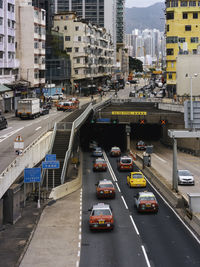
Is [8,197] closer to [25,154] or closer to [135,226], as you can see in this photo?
[25,154]

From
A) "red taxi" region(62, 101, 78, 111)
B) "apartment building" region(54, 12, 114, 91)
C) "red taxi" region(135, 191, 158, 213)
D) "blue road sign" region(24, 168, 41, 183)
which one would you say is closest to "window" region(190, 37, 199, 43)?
"apartment building" region(54, 12, 114, 91)

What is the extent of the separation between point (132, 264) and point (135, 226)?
26.7ft

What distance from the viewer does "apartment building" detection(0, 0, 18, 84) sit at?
81.6 m

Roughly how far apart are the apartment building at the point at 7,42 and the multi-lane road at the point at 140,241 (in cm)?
4862

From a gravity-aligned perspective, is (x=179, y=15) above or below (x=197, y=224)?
above

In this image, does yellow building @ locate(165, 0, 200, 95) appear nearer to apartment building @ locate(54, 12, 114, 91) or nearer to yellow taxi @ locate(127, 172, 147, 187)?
apartment building @ locate(54, 12, 114, 91)

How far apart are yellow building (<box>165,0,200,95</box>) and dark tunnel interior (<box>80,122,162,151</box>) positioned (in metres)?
17.9

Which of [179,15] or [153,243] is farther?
[179,15]

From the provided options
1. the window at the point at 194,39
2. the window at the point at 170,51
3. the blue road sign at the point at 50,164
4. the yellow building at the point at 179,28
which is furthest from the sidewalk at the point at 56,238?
the window at the point at 194,39

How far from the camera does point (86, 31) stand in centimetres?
14188

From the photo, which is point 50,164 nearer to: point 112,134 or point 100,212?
point 100,212

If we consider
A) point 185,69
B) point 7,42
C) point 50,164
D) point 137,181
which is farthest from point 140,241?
point 7,42

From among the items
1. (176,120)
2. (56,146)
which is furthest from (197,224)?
(176,120)

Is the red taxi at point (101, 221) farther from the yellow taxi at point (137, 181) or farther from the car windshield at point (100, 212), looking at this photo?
the yellow taxi at point (137, 181)
